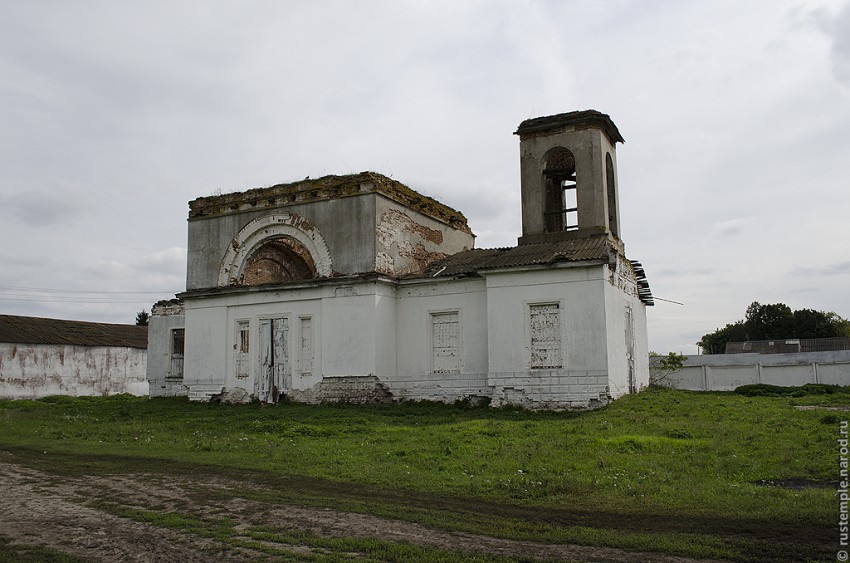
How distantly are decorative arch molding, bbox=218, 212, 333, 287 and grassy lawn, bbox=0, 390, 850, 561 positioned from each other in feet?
15.7

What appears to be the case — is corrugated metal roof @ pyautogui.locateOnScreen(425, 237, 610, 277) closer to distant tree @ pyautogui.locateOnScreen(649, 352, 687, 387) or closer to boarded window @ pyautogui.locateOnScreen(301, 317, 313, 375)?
boarded window @ pyautogui.locateOnScreen(301, 317, 313, 375)

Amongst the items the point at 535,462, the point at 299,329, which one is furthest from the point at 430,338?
the point at 535,462

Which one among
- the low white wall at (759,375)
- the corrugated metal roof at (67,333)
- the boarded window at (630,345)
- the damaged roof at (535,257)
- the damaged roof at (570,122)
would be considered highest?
the damaged roof at (570,122)

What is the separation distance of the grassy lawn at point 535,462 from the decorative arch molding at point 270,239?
4.80 metres

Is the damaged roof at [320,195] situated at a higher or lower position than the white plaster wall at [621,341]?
higher

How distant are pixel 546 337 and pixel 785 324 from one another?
46.9 metres

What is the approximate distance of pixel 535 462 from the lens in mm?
10406

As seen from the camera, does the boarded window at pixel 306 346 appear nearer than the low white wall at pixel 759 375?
Yes

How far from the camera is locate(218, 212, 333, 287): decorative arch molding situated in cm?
2091

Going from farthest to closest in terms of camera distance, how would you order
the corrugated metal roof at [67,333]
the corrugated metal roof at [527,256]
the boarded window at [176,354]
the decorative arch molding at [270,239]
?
the corrugated metal roof at [67,333] → the boarded window at [176,354] → the decorative arch molding at [270,239] → the corrugated metal roof at [527,256]

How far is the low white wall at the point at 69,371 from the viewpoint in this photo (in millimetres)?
35281

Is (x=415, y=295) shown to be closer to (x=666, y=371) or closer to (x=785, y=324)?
(x=666, y=371)

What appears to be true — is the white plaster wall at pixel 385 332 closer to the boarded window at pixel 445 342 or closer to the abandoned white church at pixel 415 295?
the abandoned white church at pixel 415 295

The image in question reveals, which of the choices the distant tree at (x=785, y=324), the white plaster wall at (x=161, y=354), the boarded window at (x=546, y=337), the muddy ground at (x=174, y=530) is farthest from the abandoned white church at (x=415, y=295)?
Result: the distant tree at (x=785, y=324)
